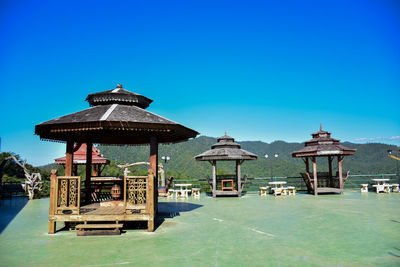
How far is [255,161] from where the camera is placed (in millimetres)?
46625

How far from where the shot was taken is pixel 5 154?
103 ft

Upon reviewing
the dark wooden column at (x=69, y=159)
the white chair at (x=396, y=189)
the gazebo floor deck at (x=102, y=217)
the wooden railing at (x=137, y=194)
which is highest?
the dark wooden column at (x=69, y=159)

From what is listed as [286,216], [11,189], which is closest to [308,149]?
[286,216]

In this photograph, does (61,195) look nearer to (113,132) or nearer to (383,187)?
(113,132)

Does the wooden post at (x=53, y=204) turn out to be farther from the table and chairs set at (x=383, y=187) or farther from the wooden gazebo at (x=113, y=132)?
the table and chairs set at (x=383, y=187)

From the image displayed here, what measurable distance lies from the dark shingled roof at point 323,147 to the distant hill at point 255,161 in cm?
1761

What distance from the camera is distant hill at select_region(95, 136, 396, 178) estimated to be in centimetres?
4109

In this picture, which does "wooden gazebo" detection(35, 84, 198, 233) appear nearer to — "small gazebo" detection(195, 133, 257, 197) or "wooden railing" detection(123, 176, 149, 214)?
"wooden railing" detection(123, 176, 149, 214)

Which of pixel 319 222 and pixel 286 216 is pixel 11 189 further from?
pixel 319 222

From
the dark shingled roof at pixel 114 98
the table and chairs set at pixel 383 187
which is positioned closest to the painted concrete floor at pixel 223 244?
the dark shingled roof at pixel 114 98

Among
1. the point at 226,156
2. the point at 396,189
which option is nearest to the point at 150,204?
the point at 226,156

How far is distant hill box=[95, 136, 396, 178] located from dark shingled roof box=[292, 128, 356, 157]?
17.6 metres

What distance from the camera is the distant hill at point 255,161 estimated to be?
41091mm

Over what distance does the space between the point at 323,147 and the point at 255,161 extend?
105 feet
